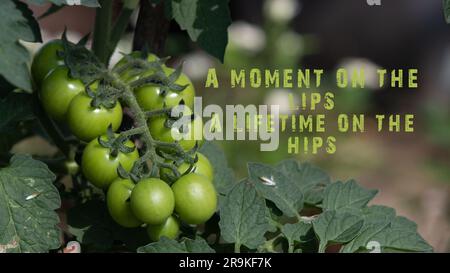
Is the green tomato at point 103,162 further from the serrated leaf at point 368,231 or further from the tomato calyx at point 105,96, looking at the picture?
the serrated leaf at point 368,231

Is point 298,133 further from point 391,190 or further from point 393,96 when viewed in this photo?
point 393,96

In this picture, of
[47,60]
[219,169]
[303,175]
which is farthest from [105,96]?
[303,175]

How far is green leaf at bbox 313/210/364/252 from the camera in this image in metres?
0.99

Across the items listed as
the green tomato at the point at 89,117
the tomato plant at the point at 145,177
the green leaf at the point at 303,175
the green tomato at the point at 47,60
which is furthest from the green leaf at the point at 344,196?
the green tomato at the point at 47,60

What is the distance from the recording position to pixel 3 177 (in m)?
1.02

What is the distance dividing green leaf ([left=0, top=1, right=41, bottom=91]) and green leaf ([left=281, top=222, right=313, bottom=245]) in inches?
14.9

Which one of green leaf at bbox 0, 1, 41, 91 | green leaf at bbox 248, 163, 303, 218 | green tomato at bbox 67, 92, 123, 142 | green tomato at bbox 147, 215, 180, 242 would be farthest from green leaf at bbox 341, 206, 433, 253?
green leaf at bbox 0, 1, 41, 91

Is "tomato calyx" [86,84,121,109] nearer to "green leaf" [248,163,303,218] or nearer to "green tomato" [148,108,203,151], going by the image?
"green tomato" [148,108,203,151]

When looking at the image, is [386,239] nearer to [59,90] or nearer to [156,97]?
[156,97]

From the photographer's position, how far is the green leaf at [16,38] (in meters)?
0.87

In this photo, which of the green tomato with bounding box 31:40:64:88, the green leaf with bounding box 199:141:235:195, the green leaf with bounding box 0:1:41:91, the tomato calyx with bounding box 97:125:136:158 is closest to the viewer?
the green leaf with bounding box 0:1:41:91

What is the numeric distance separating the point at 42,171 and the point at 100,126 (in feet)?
0.33

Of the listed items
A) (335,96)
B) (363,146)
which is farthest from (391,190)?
(335,96)

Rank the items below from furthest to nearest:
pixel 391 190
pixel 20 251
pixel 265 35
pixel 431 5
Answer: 1. pixel 431 5
2. pixel 391 190
3. pixel 265 35
4. pixel 20 251
